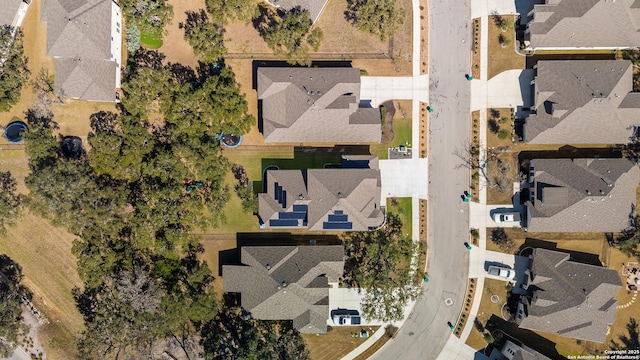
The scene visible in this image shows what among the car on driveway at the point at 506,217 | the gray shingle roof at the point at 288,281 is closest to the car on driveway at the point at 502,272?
the car on driveway at the point at 506,217

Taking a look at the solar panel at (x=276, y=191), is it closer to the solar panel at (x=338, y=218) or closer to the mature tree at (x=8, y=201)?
the solar panel at (x=338, y=218)

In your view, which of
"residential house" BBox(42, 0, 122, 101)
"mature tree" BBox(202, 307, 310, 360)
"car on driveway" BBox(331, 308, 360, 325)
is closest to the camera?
"residential house" BBox(42, 0, 122, 101)

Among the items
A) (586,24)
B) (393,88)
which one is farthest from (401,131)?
(586,24)

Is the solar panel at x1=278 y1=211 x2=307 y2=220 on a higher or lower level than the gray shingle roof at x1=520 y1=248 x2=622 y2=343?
higher

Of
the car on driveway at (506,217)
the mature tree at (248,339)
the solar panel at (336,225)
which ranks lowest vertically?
the mature tree at (248,339)

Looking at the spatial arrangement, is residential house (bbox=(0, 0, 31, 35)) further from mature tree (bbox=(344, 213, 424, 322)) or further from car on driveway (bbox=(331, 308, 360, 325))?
car on driveway (bbox=(331, 308, 360, 325))

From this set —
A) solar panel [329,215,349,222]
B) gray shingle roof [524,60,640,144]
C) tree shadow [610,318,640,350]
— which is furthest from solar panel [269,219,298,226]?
tree shadow [610,318,640,350]

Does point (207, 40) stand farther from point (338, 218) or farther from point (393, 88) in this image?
point (338, 218)
